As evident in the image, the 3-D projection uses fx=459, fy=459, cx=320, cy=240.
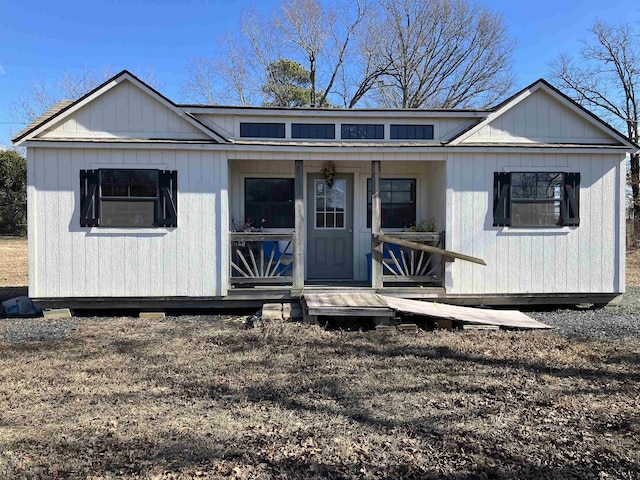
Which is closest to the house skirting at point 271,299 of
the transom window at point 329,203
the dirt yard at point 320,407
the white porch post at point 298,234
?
the white porch post at point 298,234

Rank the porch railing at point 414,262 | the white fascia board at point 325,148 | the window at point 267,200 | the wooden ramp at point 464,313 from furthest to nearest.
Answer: the window at point 267,200 → the porch railing at point 414,262 → the white fascia board at point 325,148 → the wooden ramp at point 464,313

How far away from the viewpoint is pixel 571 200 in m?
7.62

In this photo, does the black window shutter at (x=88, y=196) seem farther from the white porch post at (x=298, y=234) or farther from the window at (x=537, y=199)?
the window at (x=537, y=199)

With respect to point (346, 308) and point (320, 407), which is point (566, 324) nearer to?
point (346, 308)

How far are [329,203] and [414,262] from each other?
2000 mm

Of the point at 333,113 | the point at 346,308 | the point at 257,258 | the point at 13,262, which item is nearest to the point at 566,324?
the point at 346,308

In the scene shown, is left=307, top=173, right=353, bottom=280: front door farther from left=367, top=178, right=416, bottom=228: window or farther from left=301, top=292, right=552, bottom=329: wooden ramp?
left=301, top=292, right=552, bottom=329: wooden ramp

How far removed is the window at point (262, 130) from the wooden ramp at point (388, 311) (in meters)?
2.78

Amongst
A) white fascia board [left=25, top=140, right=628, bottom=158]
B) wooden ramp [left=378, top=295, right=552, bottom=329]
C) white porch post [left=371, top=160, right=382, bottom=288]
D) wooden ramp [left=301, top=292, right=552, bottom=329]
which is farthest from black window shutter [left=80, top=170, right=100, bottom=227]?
wooden ramp [left=378, top=295, right=552, bottom=329]

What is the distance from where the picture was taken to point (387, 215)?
29.5 ft

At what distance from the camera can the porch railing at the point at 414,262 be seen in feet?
25.2

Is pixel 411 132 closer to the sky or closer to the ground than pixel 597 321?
closer to the sky

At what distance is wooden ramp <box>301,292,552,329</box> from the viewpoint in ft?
21.3

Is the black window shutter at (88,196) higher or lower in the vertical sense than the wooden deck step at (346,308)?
higher
